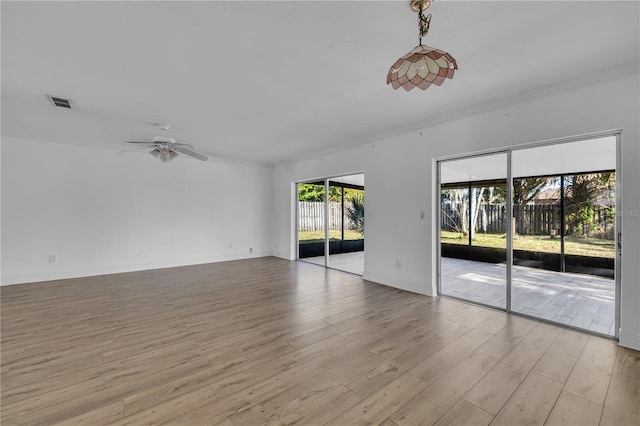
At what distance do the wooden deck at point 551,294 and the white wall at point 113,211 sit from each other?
5235mm

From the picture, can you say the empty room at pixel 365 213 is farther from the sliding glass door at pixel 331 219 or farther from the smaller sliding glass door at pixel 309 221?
the smaller sliding glass door at pixel 309 221

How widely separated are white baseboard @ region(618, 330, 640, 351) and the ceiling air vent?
647 centimetres

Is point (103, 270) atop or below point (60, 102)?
below

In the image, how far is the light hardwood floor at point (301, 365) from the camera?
1.74 metres

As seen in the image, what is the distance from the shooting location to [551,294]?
380cm

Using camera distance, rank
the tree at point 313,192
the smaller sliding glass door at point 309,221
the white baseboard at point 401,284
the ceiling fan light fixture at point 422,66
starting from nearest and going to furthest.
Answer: the ceiling fan light fixture at point 422,66, the white baseboard at point 401,284, the tree at point 313,192, the smaller sliding glass door at point 309,221

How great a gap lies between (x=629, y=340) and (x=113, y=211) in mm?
7795

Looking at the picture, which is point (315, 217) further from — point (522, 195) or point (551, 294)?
point (551, 294)

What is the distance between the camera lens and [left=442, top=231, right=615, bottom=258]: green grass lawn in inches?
119

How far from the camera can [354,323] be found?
3.11 metres

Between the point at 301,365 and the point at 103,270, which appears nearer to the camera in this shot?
the point at 301,365

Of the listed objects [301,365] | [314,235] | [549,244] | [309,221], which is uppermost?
[309,221]

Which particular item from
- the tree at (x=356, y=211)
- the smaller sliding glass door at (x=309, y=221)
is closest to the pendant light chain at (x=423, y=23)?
the tree at (x=356, y=211)

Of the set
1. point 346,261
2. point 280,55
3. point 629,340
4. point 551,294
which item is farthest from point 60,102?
point 551,294
